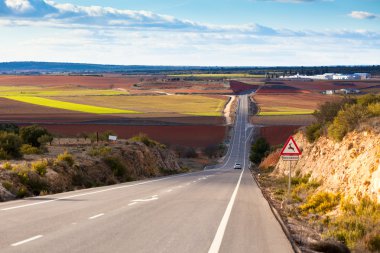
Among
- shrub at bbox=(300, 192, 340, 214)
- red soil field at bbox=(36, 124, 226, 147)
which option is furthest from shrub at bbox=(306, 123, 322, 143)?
red soil field at bbox=(36, 124, 226, 147)

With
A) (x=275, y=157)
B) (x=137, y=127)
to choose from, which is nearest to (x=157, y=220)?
(x=275, y=157)

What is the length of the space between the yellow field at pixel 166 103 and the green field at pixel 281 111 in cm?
1029

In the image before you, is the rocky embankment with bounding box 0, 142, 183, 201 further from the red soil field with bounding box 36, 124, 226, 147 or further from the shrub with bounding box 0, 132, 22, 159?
the red soil field with bounding box 36, 124, 226, 147

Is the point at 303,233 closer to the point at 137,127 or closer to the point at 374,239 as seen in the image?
the point at 374,239

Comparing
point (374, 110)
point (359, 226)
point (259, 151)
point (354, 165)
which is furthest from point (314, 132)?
point (259, 151)

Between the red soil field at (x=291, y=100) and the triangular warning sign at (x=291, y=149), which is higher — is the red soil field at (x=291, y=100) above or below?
below

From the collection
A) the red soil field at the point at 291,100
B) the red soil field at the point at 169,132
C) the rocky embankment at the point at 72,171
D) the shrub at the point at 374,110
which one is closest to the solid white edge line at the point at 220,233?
the rocky embankment at the point at 72,171

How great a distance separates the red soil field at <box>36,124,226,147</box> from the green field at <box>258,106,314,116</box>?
2761 centimetres

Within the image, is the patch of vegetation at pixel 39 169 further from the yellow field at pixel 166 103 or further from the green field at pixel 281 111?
the green field at pixel 281 111

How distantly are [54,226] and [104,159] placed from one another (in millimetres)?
24054

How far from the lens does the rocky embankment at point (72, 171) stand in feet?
77.4

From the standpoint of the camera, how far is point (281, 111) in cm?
14500

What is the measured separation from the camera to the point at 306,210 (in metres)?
21.4

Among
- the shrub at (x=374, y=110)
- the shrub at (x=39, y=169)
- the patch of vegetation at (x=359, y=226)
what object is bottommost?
the shrub at (x=39, y=169)
